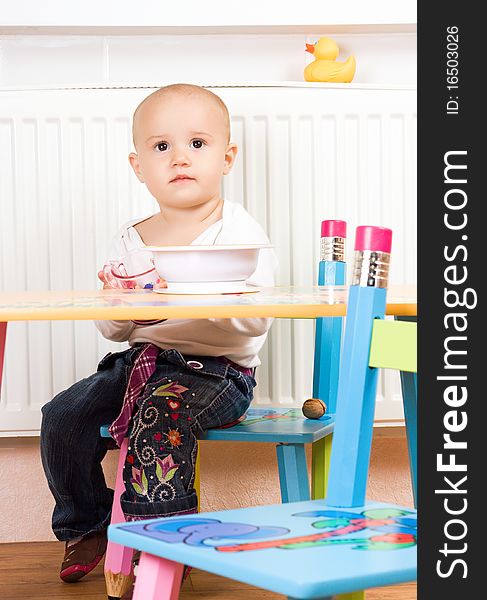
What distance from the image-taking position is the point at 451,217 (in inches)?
28.6

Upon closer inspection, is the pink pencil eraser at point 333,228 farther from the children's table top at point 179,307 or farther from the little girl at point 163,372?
the children's table top at point 179,307

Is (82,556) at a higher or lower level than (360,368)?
lower

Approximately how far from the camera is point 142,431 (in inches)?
52.9

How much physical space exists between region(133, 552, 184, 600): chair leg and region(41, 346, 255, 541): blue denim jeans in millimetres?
566

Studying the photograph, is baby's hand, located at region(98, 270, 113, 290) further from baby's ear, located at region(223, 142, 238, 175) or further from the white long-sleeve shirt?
baby's ear, located at region(223, 142, 238, 175)

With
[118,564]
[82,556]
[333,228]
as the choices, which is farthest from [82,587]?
[333,228]

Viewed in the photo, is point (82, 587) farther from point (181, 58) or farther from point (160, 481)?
point (181, 58)

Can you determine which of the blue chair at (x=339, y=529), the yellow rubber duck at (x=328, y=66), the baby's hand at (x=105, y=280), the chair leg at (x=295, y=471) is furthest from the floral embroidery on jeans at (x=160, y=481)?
the yellow rubber duck at (x=328, y=66)

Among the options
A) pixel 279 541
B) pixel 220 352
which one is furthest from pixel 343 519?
pixel 220 352

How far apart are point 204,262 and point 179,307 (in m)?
0.23

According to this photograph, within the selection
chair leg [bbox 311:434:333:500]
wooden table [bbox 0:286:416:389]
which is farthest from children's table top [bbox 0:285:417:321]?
chair leg [bbox 311:434:333:500]

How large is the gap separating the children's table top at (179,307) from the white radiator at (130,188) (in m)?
0.77

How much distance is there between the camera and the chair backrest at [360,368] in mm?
810

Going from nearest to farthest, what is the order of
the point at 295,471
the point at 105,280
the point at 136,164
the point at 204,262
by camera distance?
1. the point at 204,262
2. the point at 105,280
3. the point at 295,471
4. the point at 136,164
